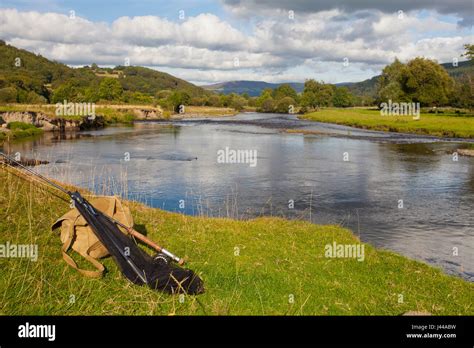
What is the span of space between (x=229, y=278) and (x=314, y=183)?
1856 centimetres

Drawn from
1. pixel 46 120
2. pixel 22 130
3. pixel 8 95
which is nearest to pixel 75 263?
pixel 22 130

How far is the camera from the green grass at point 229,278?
25.0 ft

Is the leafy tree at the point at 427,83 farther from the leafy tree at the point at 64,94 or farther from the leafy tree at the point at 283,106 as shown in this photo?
the leafy tree at the point at 64,94

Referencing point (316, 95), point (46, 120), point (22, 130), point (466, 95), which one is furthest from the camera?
point (316, 95)

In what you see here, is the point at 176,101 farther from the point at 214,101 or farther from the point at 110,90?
the point at 214,101

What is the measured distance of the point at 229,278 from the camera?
9.20m

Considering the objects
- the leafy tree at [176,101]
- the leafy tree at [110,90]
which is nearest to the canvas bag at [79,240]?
the leafy tree at [176,101]

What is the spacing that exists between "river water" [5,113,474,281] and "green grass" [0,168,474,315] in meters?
3.68

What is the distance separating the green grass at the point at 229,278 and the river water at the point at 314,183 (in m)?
3.68

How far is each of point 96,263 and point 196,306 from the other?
2.31 meters

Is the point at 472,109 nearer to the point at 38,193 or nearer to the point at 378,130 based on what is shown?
the point at 378,130
